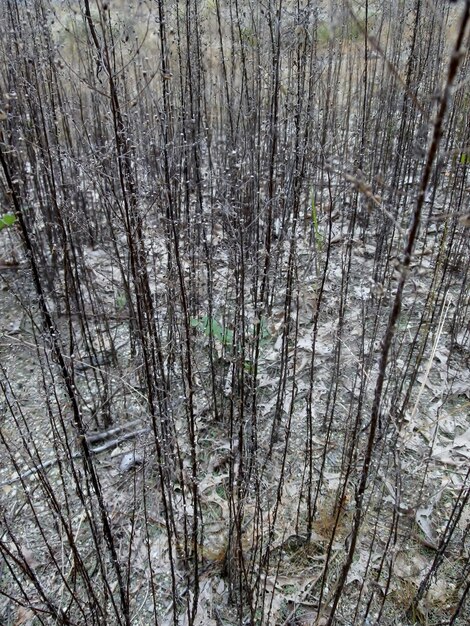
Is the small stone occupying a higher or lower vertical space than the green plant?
lower

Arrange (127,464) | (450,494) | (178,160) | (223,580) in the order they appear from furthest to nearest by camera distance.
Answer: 1. (178,160)
2. (127,464)
3. (450,494)
4. (223,580)

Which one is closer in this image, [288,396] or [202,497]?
[202,497]

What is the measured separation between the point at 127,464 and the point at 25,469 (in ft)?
1.49

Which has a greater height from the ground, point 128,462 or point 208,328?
Answer: point 208,328

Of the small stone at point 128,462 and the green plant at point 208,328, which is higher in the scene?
the green plant at point 208,328

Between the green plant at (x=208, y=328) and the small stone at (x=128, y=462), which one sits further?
the green plant at (x=208, y=328)

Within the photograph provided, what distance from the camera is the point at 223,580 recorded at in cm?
164

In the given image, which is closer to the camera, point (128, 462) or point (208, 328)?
point (128, 462)

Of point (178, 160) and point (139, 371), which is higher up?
point (178, 160)

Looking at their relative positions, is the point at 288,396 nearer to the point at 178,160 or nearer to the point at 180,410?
the point at 180,410

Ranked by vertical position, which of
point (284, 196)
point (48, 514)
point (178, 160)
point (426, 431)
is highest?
point (178, 160)

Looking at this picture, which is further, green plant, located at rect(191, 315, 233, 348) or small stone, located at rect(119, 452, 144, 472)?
green plant, located at rect(191, 315, 233, 348)

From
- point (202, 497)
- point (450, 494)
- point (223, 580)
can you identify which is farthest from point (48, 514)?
point (450, 494)

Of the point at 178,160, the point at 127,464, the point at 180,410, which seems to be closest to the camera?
the point at 127,464
